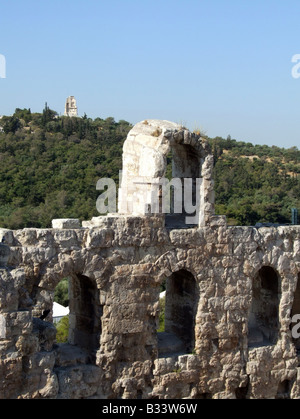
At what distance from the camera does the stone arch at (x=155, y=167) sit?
35.3 feet

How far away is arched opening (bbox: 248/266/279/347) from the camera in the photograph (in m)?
12.3

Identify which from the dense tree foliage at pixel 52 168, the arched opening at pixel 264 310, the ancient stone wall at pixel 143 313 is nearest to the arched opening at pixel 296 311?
the ancient stone wall at pixel 143 313

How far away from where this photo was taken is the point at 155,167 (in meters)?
10.7

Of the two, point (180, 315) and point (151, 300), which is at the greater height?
point (151, 300)

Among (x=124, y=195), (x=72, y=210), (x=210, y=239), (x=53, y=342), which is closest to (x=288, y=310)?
(x=210, y=239)

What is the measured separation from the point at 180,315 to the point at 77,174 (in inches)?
670

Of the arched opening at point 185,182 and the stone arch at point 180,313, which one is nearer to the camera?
the stone arch at point 180,313

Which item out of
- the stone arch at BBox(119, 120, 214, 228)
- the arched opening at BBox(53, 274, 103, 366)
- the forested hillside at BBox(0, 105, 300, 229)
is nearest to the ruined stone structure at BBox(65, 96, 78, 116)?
the forested hillside at BBox(0, 105, 300, 229)

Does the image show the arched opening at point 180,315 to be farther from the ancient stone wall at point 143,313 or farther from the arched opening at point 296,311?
the arched opening at point 296,311

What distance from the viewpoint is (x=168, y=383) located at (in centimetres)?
1097

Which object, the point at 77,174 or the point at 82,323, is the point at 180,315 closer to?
the point at 82,323

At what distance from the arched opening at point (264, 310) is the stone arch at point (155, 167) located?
85.7 inches

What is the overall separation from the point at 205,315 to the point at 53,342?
9.06ft

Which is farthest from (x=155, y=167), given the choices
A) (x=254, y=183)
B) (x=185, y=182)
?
(x=254, y=183)
